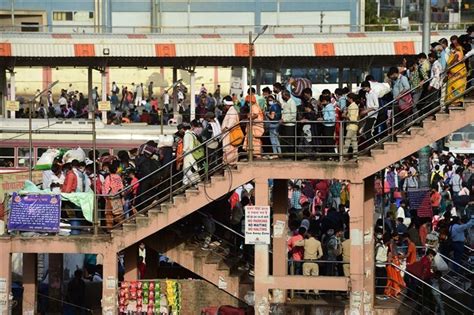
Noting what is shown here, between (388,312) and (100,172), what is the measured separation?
23.3 feet

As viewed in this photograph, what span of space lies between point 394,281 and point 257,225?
11.5 feet

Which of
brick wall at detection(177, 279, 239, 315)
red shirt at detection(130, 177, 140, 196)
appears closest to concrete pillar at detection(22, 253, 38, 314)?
red shirt at detection(130, 177, 140, 196)

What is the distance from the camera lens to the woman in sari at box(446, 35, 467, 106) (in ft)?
104

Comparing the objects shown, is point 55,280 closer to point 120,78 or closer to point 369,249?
point 369,249

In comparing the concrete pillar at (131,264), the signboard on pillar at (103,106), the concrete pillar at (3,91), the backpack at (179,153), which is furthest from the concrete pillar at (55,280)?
the concrete pillar at (3,91)

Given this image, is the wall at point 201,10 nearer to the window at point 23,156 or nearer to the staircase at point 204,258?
the window at point 23,156

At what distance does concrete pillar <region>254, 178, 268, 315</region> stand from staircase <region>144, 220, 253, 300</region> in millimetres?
1306

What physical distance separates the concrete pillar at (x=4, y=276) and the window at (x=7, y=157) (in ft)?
60.2

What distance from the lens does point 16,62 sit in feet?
193

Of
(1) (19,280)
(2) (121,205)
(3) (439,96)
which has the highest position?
(3) (439,96)

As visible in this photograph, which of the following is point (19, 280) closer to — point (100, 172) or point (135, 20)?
point (100, 172)

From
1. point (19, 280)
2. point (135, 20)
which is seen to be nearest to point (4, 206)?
point (19, 280)

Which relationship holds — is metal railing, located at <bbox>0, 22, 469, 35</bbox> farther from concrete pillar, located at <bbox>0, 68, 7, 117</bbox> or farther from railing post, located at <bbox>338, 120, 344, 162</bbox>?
railing post, located at <bbox>338, 120, 344, 162</bbox>

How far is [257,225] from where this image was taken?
1296 inches
